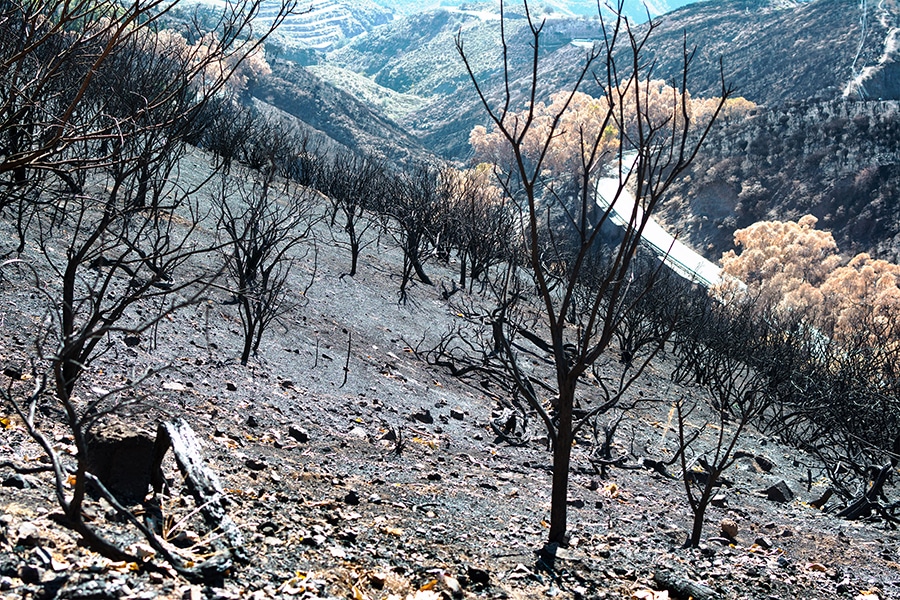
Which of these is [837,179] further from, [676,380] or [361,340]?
[361,340]

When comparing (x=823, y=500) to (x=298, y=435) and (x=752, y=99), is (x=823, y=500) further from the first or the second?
(x=752, y=99)

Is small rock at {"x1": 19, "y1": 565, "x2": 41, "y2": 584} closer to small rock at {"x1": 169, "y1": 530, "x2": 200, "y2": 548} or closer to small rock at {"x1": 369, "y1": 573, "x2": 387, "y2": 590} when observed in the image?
small rock at {"x1": 169, "y1": 530, "x2": 200, "y2": 548}

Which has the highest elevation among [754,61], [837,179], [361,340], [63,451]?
[754,61]

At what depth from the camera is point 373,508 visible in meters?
4.23

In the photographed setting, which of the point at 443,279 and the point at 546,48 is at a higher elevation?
the point at 546,48

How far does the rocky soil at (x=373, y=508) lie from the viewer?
2906mm

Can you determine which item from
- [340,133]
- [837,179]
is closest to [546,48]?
[340,133]

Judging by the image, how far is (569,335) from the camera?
1941 cm

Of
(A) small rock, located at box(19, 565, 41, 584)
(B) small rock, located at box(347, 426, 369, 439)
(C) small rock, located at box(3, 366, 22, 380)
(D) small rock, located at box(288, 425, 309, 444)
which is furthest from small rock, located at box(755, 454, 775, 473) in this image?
(A) small rock, located at box(19, 565, 41, 584)

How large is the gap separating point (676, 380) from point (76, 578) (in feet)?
52.4

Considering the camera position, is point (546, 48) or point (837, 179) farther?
point (546, 48)

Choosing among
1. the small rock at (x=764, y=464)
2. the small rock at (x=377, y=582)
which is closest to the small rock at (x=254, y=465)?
the small rock at (x=377, y=582)

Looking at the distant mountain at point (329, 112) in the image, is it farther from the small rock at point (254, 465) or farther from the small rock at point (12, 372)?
the small rock at point (254, 465)

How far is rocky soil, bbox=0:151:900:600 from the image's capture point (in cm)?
291
